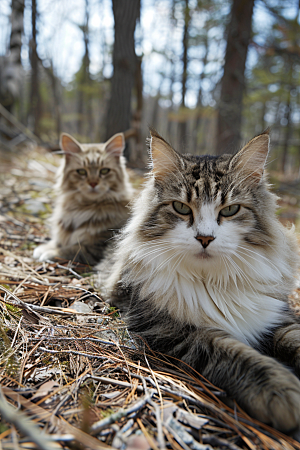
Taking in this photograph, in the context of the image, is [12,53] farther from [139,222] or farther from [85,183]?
[139,222]

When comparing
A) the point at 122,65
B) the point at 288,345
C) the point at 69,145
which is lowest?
the point at 288,345

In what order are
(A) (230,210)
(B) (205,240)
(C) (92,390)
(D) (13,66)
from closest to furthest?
(C) (92,390)
(B) (205,240)
(A) (230,210)
(D) (13,66)

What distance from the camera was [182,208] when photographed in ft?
6.18

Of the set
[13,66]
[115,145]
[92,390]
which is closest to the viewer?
[92,390]

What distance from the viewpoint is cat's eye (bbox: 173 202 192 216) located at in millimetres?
1861

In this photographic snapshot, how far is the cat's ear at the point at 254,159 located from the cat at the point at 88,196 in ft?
5.94

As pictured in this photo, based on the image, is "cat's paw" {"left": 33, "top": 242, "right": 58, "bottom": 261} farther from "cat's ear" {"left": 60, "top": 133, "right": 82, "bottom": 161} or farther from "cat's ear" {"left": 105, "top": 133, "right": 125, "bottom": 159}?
"cat's ear" {"left": 105, "top": 133, "right": 125, "bottom": 159}

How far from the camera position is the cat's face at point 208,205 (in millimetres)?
1685

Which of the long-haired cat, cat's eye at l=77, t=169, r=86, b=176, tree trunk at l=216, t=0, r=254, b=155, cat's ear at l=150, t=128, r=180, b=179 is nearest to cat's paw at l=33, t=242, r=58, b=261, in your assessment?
cat's eye at l=77, t=169, r=86, b=176

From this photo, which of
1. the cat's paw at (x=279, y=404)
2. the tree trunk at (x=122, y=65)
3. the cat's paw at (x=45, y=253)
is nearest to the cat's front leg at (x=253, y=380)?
the cat's paw at (x=279, y=404)

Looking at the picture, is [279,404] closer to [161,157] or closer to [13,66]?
[161,157]

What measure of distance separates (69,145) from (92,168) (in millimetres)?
452

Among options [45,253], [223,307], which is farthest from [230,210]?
[45,253]

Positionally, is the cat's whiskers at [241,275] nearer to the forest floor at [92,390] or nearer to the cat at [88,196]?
the forest floor at [92,390]
